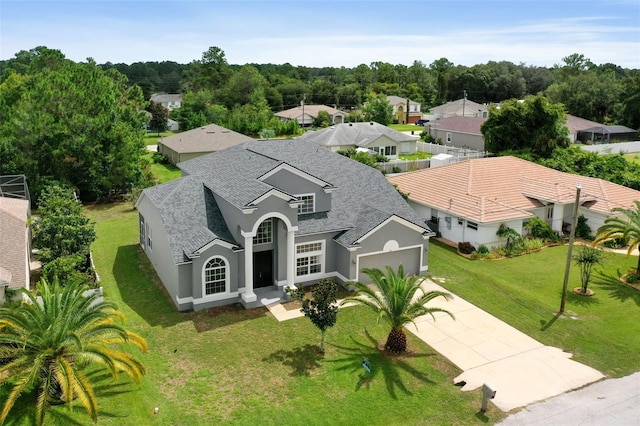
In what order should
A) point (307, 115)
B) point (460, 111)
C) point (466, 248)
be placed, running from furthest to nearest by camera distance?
1. point (460, 111)
2. point (307, 115)
3. point (466, 248)

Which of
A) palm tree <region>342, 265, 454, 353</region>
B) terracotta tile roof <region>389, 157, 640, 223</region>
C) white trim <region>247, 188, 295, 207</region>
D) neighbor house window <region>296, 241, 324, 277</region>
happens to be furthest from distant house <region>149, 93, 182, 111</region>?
palm tree <region>342, 265, 454, 353</region>

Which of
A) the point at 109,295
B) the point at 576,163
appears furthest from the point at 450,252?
the point at 576,163

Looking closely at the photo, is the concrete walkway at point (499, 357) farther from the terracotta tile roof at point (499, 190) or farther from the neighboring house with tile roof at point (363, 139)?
the neighboring house with tile roof at point (363, 139)

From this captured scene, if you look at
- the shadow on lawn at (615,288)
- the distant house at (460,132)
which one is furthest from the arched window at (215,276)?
the distant house at (460,132)

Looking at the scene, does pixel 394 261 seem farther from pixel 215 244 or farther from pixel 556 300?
pixel 215 244

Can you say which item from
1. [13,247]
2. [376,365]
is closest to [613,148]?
[376,365]

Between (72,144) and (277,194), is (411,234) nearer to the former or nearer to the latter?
(277,194)
